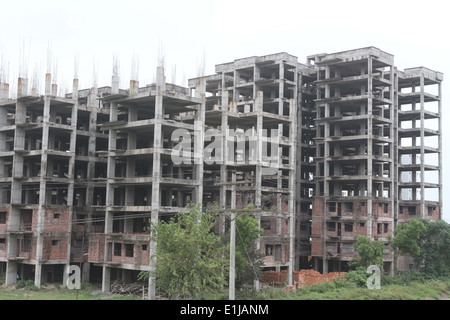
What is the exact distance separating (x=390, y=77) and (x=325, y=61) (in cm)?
892

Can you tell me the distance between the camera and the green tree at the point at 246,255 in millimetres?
45000

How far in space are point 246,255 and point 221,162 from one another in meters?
12.7

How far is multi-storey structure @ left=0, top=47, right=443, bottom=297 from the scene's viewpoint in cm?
5412

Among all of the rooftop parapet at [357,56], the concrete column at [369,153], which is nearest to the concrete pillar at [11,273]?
the concrete column at [369,153]

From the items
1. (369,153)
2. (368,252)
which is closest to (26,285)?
(368,252)

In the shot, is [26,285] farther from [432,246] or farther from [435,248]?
[435,248]

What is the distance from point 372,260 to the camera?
191 feet

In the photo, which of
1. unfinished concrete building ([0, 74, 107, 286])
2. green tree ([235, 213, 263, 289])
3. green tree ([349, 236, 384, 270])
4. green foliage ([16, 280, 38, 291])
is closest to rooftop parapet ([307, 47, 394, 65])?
green tree ([349, 236, 384, 270])

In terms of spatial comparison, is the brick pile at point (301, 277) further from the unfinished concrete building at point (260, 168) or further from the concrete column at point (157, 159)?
the concrete column at point (157, 159)

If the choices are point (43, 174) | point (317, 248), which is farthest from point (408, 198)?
point (43, 174)

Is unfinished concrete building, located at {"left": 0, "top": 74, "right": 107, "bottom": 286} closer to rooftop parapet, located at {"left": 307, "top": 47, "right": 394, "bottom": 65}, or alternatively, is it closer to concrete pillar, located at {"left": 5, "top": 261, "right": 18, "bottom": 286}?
concrete pillar, located at {"left": 5, "top": 261, "right": 18, "bottom": 286}

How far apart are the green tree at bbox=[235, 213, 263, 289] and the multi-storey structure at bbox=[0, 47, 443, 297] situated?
4618mm

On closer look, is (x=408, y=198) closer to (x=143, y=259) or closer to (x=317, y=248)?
(x=317, y=248)

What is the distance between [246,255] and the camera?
46.0m
